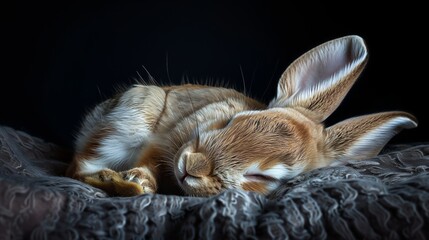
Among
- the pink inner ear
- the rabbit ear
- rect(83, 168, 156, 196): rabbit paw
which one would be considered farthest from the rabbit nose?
the pink inner ear

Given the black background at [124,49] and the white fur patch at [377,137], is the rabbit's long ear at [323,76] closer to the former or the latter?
the white fur patch at [377,137]

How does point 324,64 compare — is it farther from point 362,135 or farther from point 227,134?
point 227,134

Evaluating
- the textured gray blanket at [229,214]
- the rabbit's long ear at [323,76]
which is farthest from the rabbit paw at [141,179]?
the rabbit's long ear at [323,76]

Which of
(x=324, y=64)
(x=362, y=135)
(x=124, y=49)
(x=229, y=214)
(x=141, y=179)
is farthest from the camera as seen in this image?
(x=124, y=49)

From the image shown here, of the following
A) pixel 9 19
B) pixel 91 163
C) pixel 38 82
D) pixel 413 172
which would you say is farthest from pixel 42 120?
pixel 413 172

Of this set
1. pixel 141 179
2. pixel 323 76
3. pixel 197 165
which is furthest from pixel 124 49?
pixel 197 165

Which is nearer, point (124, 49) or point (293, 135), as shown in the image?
point (293, 135)
